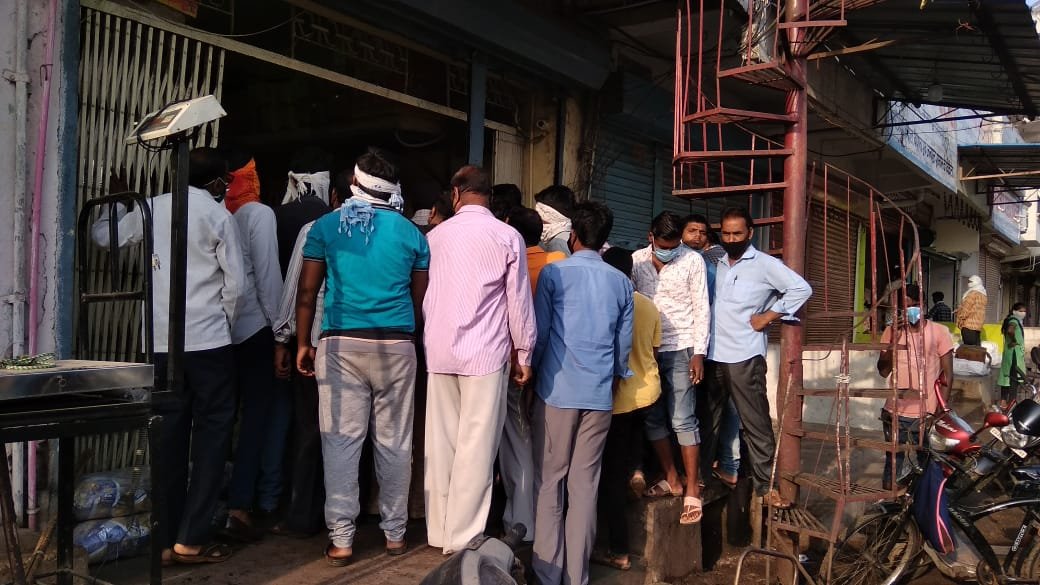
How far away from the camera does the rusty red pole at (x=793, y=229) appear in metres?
4.83

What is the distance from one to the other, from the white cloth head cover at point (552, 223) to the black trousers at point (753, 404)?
1282 millimetres

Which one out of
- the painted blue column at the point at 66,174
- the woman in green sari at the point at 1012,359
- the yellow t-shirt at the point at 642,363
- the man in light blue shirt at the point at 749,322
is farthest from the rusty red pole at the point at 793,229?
the woman in green sari at the point at 1012,359

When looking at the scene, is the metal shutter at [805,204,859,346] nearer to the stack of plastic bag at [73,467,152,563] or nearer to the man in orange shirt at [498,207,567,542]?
the man in orange shirt at [498,207,567,542]

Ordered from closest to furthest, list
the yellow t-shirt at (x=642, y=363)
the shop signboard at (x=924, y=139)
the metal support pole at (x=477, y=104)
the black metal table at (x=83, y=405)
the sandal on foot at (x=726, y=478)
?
1. the black metal table at (x=83, y=405)
2. the yellow t-shirt at (x=642, y=363)
3. the sandal on foot at (x=726, y=478)
4. the metal support pole at (x=477, y=104)
5. the shop signboard at (x=924, y=139)

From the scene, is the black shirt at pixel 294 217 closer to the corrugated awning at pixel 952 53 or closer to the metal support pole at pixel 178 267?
the metal support pole at pixel 178 267

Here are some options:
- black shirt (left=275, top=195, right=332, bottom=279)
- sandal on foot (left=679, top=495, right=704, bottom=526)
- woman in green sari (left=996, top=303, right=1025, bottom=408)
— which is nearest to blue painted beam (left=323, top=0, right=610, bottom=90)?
black shirt (left=275, top=195, right=332, bottom=279)

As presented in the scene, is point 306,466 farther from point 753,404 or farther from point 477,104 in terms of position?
point 477,104

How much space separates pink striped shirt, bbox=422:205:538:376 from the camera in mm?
3449

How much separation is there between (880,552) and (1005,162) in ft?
41.3

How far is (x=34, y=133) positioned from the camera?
3.44 m

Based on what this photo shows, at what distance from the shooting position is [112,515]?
3471 millimetres

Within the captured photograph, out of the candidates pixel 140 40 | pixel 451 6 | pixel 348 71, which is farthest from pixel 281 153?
pixel 140 40

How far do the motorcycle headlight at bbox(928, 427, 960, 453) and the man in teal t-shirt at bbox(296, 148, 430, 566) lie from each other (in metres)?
3.20

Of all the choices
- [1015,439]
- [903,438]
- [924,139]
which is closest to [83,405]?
[1015,439]
